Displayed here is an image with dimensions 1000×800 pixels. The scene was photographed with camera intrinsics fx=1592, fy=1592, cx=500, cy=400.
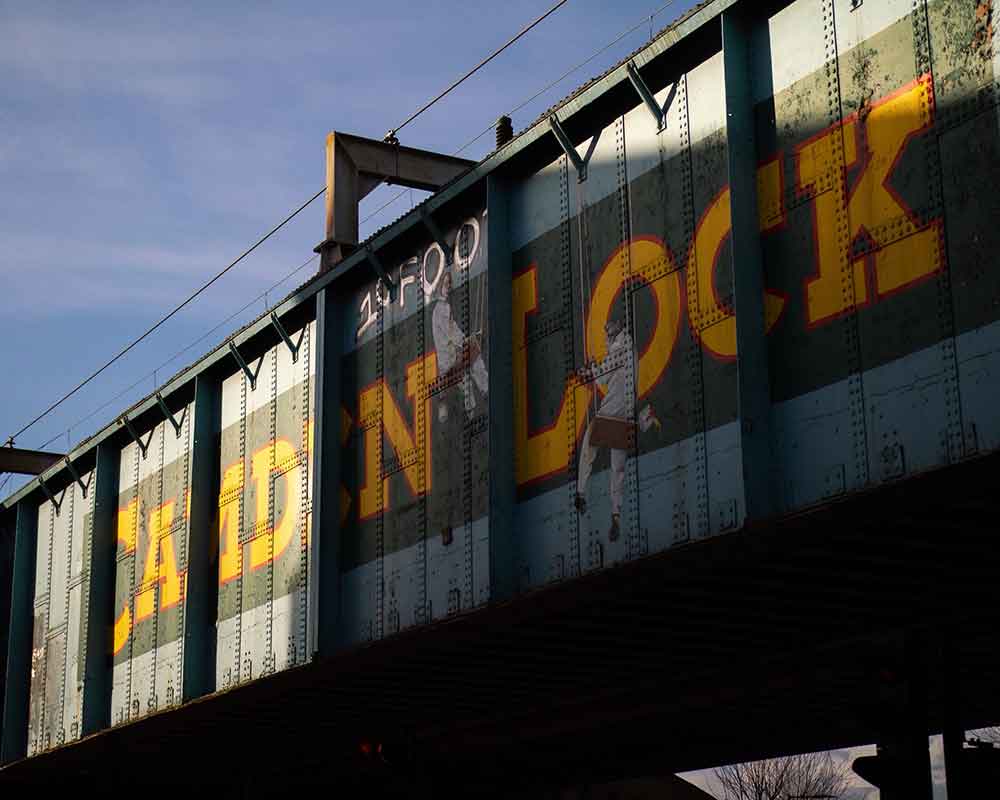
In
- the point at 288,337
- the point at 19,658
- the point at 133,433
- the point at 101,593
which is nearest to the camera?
the point at 288,337

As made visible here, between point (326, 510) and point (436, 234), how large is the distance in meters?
4.08

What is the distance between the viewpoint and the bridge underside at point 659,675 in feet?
47.1

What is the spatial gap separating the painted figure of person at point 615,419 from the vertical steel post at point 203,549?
373 inches

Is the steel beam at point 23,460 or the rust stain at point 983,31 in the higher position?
the steel beam at point 23,460

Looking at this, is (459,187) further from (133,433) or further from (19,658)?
(19,658)

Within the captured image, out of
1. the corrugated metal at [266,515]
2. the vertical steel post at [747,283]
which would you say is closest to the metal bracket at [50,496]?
the corrugated metal at [266,515]

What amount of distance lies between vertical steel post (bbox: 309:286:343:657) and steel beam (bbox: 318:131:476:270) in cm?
272

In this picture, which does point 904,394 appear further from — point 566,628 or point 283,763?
point 283,763

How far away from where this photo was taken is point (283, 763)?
31.0 meters

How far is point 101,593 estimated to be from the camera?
27.2 meters

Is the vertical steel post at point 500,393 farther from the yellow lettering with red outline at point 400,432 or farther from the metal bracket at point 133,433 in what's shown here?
the metal bracket at point 133,433

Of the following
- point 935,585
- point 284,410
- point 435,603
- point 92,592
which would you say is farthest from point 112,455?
point 935,585

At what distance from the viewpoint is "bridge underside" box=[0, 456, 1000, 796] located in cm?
1437

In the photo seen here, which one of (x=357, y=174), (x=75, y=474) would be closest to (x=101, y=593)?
(x=75, y=474)
